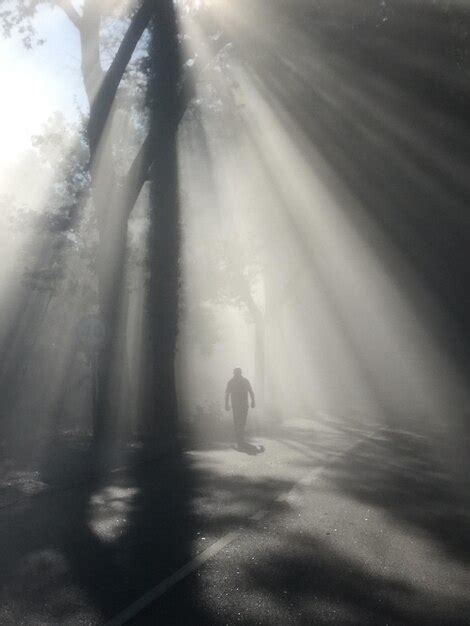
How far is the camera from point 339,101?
62.1ft

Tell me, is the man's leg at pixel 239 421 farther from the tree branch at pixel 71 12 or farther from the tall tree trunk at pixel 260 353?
the tall tree trunk at pixel 260 353

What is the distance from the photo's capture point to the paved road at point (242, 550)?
565 cm

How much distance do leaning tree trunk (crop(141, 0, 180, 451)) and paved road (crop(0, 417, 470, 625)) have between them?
7.52 meters

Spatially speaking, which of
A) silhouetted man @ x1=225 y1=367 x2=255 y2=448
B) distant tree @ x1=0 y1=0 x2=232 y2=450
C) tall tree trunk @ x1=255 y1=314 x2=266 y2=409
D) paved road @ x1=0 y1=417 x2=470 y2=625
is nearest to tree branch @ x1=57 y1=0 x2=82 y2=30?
distant tree @ x1=0 y1=0 x2=232 y2=450

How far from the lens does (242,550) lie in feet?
24.2

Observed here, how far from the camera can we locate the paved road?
5652 millimetres

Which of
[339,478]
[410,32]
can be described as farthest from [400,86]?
[339,478]

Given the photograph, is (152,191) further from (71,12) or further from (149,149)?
(71,12)

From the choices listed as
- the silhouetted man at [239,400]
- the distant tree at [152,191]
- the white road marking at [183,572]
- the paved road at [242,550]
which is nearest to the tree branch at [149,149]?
the distant tree at [152,191]

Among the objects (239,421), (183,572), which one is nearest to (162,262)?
(239,421)

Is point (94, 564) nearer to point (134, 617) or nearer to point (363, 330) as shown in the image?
point (134, 617)

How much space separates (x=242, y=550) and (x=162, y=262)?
1390cm

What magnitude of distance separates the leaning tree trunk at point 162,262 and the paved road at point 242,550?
7516 millimetres

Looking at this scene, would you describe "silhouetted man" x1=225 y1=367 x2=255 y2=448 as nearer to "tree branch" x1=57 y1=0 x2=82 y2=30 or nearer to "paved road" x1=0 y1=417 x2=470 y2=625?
"paved road" x1=0 y1=417 x2=470 y2=625
